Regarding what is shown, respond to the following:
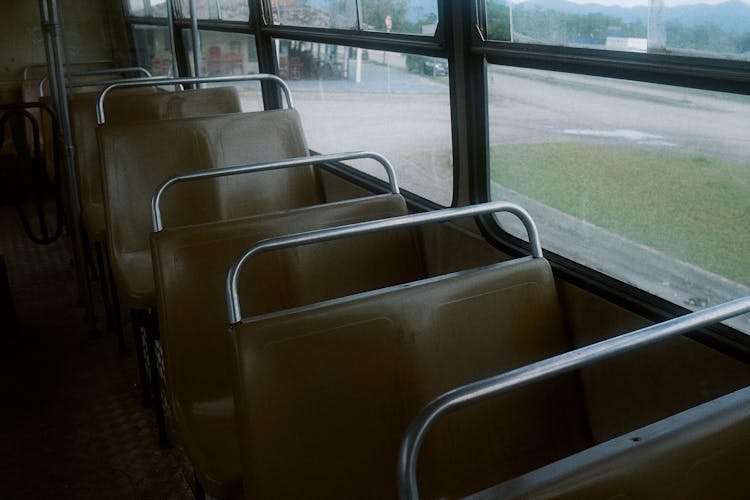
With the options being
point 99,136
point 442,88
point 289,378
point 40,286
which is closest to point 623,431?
point 289,378

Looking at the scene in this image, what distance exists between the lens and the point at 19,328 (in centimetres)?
351

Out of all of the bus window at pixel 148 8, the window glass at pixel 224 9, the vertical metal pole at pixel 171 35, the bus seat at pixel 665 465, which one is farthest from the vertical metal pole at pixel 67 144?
the bus seat at pixel 665 465

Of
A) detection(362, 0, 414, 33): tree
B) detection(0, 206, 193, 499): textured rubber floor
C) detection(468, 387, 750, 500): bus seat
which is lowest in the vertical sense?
detection(0, 206, 193, 499): textured rubber floor

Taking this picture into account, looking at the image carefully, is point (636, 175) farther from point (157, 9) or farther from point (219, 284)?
point (157, 9)

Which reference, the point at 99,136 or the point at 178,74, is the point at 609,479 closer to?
the point at 99,136

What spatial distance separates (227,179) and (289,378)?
145 cm

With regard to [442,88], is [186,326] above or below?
below

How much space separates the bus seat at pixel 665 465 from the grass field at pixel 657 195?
62 cm

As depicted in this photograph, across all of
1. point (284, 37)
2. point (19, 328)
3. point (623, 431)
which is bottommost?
point (19, 328)

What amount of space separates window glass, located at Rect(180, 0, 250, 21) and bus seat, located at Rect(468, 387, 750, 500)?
332 centimetres

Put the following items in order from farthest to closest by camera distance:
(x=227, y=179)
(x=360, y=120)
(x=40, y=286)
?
(x=40, y=286) → (x=360, y=120) → (x=227, y=179)

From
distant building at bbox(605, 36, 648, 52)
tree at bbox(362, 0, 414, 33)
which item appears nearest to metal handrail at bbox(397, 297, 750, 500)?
distant building at bbox(605, 36, 648, 52)

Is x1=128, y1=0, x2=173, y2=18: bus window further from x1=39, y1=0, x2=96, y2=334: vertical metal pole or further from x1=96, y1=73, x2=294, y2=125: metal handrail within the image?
x1=96, y1=73, x2=294, y2=125: metal handrail

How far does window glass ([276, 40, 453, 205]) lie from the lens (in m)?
2.35
